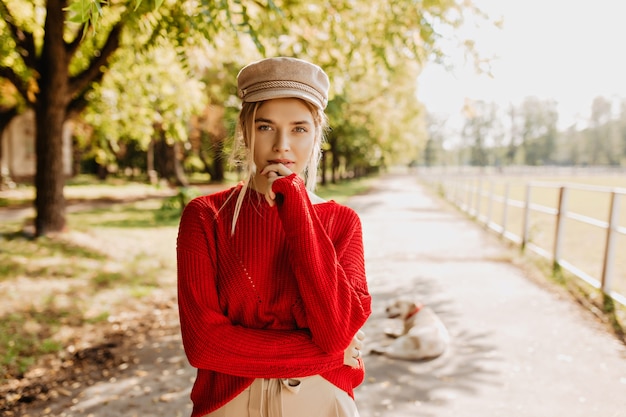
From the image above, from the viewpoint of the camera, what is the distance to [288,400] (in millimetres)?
1496

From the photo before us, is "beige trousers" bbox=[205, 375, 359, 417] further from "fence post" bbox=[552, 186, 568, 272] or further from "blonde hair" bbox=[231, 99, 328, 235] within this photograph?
"fence post" bbox=[552, 186, 568, 272]

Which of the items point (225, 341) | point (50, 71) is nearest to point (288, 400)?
point (225, 341)

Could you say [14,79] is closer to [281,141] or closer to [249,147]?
[249,147]

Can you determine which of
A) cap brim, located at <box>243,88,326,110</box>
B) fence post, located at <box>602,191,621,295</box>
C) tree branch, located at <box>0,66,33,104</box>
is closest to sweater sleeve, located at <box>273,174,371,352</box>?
cap brim, located at <box>243,88,326,110</box>

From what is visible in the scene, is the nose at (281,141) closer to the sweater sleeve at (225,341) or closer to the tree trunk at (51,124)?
the sweater sleeve at (225,341)

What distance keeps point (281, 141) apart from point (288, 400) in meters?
0.79

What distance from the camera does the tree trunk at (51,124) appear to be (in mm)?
7617


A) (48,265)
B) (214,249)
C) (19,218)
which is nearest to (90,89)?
(48,265)

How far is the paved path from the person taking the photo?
3.50 m

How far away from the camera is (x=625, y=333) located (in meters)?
4.80

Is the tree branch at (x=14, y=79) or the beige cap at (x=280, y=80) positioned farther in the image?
the tree branch at (x=14, y=79)

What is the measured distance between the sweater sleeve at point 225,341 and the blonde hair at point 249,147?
0.18 metres

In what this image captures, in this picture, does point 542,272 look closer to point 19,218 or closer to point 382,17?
point 382,17

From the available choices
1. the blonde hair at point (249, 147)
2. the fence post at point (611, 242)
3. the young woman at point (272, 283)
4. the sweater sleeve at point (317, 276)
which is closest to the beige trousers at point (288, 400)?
the young woman at point (272, 283)
